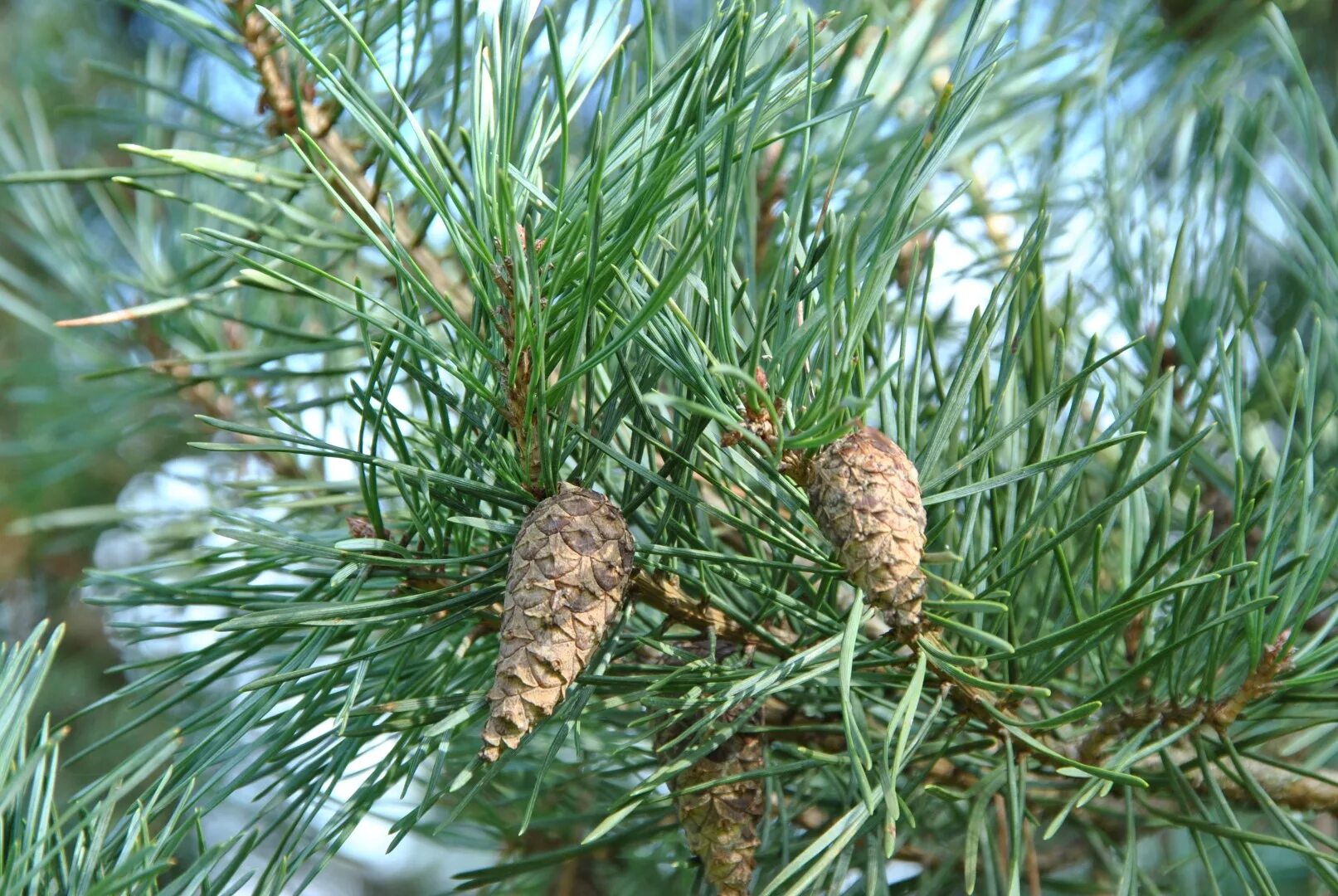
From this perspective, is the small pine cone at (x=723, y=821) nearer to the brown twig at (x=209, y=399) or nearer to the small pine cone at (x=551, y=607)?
the small pine cone at (x=551, y=607)

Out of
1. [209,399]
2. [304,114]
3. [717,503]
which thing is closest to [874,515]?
[717,503]

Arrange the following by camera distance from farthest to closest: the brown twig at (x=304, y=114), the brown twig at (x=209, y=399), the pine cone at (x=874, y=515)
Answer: the brown twig at (x=209, y=399) → the brown twig at (x=304, y=114) → the pine cone at (x=874, y=515)

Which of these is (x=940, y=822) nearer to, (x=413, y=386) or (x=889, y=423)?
(x=889, y=423)

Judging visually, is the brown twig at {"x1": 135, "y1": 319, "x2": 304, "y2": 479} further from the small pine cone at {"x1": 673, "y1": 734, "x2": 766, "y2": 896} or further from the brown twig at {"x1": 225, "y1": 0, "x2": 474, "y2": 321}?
the small pine cone at {"x1": 673, "y1": 734, "x2": 766, "y2": 896}

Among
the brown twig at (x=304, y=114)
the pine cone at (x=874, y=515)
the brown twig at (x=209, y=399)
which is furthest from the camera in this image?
the brown twig at (x=209, y=399)

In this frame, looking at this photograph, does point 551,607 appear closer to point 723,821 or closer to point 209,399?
point 723,821

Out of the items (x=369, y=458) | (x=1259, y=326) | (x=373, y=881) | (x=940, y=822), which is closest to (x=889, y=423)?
(x=369, y=458)

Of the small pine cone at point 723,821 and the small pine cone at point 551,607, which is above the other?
the small pine cone at point 551,607

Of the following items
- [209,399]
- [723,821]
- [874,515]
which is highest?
[209,399]

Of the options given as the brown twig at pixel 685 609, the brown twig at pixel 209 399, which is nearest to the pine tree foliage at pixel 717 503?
the brown twig at pixel 685 609
